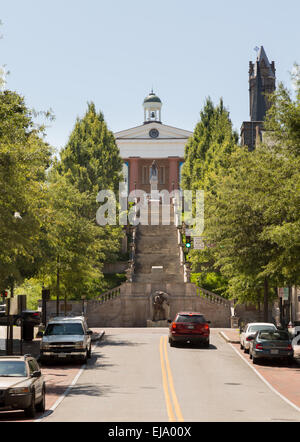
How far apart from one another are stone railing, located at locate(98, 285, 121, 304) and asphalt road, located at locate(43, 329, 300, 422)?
58.3 feet

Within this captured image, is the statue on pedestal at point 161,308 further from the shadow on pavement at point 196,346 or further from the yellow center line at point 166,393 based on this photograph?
the yellow center line at point 166,393

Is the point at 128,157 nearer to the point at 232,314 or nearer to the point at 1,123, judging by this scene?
the point at 232,314

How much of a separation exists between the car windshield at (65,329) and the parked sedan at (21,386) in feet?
37.4

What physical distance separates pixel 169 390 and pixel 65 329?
9.58m

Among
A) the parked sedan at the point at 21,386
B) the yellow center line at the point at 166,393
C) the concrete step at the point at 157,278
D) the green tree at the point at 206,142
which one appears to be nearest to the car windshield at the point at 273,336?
the yellow center line at the point at 166,393

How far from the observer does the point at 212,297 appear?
5272cm

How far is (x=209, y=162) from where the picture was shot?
7412cm

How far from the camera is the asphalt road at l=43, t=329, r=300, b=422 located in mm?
15562

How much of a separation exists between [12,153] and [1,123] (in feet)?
3.56

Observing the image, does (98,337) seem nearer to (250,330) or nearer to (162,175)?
(250,330)

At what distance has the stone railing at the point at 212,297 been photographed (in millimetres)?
52062

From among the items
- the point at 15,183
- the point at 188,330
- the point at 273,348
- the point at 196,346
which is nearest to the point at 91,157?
the point at 196,346
